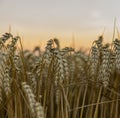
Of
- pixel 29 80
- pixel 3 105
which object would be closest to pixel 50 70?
pixel 29 80

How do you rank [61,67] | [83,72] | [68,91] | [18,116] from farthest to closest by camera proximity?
[83,72] < [68,91] < [18,116] < [61,67]

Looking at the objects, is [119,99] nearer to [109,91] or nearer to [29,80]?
[109,91]

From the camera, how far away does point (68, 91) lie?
1.21 metres

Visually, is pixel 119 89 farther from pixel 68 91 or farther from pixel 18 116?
pixel 18 116

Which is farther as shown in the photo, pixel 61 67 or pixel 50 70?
pixel 50 70

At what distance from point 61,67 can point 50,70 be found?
Answer: 14cm

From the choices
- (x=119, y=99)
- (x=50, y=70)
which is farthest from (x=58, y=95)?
(x=119, y=99)

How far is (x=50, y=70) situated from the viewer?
1120mm

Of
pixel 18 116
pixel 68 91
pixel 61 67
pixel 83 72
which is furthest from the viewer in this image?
pixel 83 72

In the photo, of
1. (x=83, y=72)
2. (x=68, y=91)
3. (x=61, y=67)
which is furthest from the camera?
(x=83, y=72)

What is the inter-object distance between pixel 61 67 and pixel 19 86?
7.8 inches

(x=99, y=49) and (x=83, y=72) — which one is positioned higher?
(x=99, y=49)

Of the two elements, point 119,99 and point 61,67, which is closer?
point 61,67

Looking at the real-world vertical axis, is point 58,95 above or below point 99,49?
below
